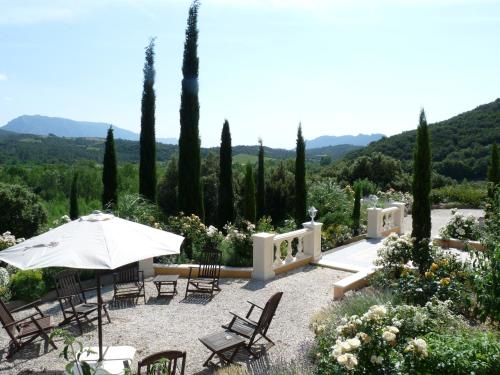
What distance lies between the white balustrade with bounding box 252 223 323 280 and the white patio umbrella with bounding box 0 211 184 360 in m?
4.46

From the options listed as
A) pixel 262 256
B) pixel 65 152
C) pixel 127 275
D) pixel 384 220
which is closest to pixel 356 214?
pixel 384 220

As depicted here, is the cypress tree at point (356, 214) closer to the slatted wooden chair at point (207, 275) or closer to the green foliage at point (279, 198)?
the slatted wooden chair at point (207, 275)

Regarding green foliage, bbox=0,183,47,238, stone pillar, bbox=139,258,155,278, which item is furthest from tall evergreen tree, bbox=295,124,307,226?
green foliage, bbox=0,183,47,238

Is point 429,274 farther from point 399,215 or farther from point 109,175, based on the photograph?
point 109,175

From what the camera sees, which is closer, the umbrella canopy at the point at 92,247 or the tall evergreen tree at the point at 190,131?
the umbrella canopy at the point at 92,247

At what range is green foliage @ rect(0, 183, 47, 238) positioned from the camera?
22078mm

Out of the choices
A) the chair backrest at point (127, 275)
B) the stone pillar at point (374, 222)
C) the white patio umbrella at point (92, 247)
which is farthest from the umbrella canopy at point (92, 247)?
the stone pillar at point (374, 222)

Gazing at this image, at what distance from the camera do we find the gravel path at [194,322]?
19.4ft

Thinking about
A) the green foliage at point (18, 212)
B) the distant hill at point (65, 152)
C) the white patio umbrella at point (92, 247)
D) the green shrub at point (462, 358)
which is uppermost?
the distant hill at point (65, 152)

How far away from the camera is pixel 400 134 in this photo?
46.7 m

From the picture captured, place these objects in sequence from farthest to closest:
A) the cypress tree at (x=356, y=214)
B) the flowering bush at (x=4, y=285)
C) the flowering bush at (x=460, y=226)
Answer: the cypress tree at (x=356, y=214), the flowering bush at (x=460, y=226), the flowering bush at (x=4, y=285)

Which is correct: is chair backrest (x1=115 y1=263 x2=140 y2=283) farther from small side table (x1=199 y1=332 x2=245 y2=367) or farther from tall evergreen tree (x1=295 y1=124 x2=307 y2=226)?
tall evergreen tree (x1=295 y1=124 x2=307 y2=226)

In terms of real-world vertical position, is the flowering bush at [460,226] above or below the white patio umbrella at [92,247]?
below

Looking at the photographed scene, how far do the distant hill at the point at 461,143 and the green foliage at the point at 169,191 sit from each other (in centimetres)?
2141
